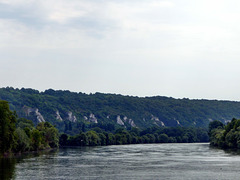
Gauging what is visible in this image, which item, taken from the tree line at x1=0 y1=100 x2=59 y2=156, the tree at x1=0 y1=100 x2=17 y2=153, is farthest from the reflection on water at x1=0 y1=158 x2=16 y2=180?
the tree line at x1=0 y1=100 x2=59 y2=156

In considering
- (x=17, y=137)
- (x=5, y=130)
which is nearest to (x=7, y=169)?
(x=5, y=130)

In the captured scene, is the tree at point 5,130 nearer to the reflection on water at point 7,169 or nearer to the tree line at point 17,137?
the tree line at point 17,137

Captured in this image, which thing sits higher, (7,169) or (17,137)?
(17,137)

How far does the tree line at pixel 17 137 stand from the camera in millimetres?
112944

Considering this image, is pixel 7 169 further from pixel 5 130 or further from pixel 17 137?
pixel 17 137

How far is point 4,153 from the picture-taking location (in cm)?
11788

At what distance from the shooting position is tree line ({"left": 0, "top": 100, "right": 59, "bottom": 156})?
4447 inches

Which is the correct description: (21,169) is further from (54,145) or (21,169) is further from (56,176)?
(54,145)

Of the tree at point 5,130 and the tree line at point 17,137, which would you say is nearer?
the tree at point 5,130

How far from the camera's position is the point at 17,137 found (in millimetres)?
124062

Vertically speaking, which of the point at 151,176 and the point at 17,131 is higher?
the point at 17,131

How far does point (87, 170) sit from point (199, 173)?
22693mm

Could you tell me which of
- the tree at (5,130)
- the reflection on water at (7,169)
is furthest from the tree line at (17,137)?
the reflection on water at (7,169)

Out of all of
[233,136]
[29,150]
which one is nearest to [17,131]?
[29,150]
